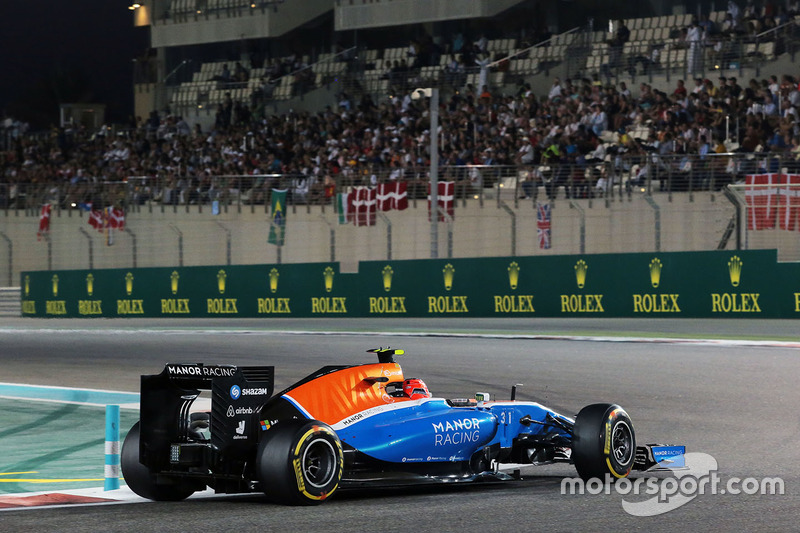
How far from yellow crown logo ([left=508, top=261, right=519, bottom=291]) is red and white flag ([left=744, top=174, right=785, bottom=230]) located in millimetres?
4494

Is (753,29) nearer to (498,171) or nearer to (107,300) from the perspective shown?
(498,171)

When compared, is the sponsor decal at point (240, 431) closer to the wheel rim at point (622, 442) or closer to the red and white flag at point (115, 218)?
the wheel rim at point (622, 442)

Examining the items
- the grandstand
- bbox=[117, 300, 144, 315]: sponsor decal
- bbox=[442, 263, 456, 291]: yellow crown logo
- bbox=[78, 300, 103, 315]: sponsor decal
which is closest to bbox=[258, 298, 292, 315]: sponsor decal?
the grandstand

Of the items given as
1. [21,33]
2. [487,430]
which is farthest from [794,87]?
[21,33]

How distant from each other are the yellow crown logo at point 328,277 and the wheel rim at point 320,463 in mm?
20216

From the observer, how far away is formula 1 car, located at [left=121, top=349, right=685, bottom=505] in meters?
6.48

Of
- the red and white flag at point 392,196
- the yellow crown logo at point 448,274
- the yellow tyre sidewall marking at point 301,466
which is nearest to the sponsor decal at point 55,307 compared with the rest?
Answer: the red and white flag at point 392,196

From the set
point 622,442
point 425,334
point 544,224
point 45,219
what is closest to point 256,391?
point 622,442

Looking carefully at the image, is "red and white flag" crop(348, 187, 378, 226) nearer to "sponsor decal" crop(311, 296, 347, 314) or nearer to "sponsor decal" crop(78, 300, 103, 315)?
"sponsor decal" crop(311, 296, 347, 314)

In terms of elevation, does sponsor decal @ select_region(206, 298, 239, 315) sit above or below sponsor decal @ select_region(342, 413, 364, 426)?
below

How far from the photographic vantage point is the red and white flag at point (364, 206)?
28.3m

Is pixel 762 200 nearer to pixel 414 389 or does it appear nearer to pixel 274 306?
pixel 274 306

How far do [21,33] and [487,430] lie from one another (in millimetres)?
66793

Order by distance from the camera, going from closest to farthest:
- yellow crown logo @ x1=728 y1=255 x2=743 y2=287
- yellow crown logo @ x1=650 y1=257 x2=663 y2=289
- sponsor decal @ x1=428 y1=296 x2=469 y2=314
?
yellow crown logo @ x1=728 y1=255 x2=743 y2=287 < yellow crown logo @ x1=650 y1=257 x2=663 y2=289 < sponsor decal @ x1=428 y1=296 x2=469 y2=314
